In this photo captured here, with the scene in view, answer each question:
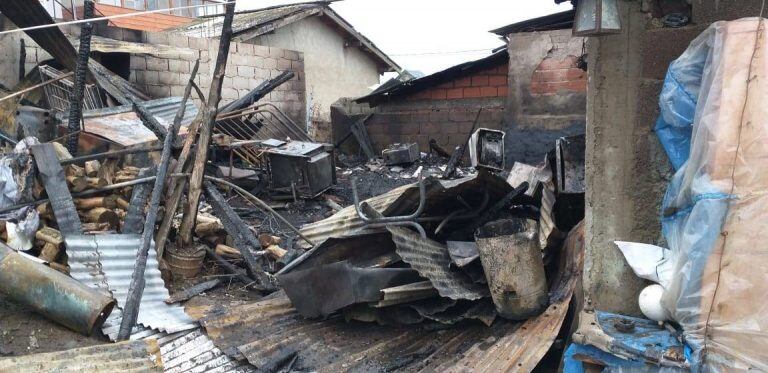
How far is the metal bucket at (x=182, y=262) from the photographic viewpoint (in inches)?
206

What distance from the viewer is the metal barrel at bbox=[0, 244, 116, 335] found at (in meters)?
3.71

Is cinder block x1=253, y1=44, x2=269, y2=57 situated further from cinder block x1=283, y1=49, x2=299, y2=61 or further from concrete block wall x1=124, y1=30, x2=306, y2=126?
cinder block x1=283, y1=49, x2=299, y2=61

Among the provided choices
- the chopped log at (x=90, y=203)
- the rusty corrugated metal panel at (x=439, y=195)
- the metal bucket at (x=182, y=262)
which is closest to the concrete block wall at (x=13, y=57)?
the chopped log at (x=90, y=203)

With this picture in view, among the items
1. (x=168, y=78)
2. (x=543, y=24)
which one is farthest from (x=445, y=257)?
(x=168, y=78)

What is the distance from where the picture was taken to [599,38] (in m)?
2.88

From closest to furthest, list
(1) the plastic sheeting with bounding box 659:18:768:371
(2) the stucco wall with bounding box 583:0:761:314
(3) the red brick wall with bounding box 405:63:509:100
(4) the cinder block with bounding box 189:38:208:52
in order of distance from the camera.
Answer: (1) the plastic sheeting with bounding box 659:18:768:371 < (2) the stucco wall with bounding box 583:0:761:314 < (3) the red brick wall with bounding box 405:63:509:100 < (4) the cinder block with bounding box 189:38:208:52

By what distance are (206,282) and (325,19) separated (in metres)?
12.3

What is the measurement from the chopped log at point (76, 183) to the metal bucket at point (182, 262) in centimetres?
92

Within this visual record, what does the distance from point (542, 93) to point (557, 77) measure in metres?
0.36

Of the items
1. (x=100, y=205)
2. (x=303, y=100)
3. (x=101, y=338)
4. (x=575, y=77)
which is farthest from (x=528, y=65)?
(x=101, y=338)

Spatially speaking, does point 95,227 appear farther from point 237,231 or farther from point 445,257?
point 445,257

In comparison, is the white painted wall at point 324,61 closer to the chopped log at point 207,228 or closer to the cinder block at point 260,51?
the cinder block at point 260,51

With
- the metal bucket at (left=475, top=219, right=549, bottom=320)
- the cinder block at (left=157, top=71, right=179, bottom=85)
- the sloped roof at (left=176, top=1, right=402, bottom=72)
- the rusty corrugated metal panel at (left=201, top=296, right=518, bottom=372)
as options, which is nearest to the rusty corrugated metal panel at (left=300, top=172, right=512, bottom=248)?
the rusty corrugated metal panel at (left=201, top=296, right=518, bottom=372)

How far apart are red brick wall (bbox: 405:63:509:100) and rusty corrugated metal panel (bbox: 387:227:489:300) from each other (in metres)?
7.55
